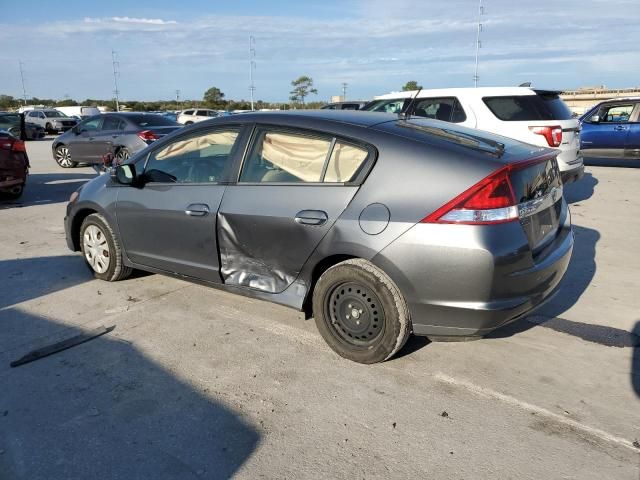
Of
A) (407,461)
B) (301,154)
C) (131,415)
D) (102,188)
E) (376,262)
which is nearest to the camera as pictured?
(407,461)

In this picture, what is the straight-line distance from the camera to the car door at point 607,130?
12.9 metres

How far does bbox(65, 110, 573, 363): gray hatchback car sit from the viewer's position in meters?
2.98

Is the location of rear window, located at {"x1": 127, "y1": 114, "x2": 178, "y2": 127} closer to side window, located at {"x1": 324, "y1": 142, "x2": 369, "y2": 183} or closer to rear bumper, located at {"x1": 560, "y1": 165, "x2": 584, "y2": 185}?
rear bumper, located at {"x1": 560, "y1": 165, "x2": 584, "y2": 185}

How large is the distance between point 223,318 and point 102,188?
6.02ft

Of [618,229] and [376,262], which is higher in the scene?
[376,262]

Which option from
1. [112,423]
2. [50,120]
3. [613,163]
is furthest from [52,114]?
[112,423]

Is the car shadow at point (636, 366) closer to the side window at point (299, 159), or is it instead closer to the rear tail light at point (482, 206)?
the rear tail light at point (482, 206)

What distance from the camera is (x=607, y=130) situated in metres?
13.1

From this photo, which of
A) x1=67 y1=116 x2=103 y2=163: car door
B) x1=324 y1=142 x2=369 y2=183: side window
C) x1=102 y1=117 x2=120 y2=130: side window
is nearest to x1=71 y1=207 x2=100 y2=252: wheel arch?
x1=324 y1=142 x2=369 y2=183: side window

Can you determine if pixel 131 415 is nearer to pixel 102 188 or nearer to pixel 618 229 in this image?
pixel 102 188

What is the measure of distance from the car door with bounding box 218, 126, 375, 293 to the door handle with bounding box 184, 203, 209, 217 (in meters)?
0.16

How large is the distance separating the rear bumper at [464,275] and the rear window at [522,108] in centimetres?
555

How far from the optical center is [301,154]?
3645mm

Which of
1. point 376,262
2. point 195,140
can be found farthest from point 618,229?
point 195,140
